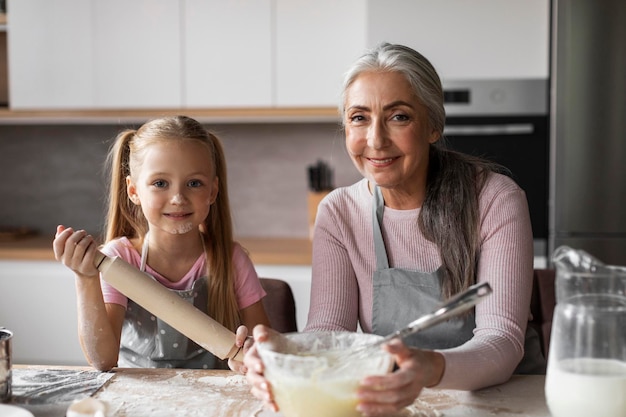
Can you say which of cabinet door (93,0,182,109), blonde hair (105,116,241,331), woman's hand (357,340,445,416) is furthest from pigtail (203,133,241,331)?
cabinet door (93,0,182,109)

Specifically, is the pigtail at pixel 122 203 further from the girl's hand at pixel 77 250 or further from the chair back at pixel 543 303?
the chair back at pixel 543 303

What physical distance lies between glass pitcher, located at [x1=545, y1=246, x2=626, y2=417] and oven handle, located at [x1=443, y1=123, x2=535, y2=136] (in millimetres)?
1851

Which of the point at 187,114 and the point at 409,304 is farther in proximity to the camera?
the point at 187,114

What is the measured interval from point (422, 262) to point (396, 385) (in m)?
0.63

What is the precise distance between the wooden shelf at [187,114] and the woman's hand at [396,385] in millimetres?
2121

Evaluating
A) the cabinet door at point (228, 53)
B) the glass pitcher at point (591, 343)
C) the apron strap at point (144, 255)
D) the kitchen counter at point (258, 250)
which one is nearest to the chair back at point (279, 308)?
the apron strap at point (144, 255)

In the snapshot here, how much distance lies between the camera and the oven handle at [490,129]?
2799 millimetres

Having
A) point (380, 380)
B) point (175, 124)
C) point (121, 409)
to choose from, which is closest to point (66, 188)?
point (175, 124)

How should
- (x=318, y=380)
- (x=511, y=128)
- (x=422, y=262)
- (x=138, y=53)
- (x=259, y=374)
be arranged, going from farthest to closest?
(x=138, y=53) → (x=511, y=128) → (x=422, y=262) → (x=259, y=374) → (x=318, y=380)

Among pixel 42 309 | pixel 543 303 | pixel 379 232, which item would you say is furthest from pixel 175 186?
pixel 42 309

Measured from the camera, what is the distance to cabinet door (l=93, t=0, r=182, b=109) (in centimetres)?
315

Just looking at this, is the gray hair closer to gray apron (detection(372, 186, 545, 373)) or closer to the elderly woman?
the elderly woman

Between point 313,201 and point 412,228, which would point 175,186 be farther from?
point 313,201

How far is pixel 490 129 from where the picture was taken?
9.29ft
